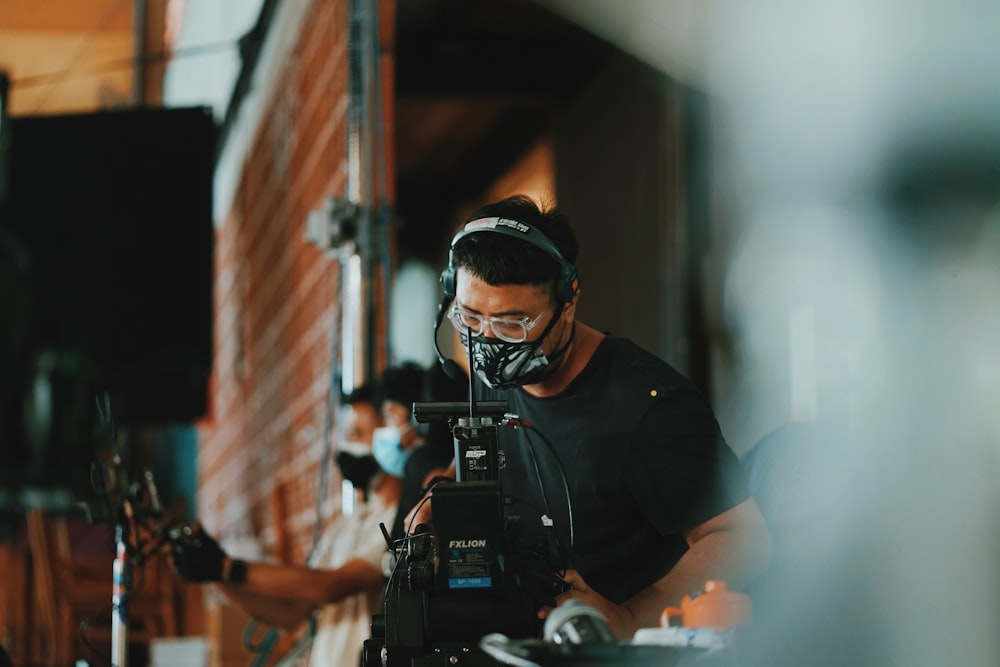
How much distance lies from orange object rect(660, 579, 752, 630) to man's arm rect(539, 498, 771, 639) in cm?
35

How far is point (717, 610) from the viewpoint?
145cm

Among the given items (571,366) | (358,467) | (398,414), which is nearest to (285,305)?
(358,467)

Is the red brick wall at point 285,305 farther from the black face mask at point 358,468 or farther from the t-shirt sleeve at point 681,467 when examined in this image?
the t-shirt sleeve at point 681,467

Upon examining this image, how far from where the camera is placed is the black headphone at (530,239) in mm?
1957

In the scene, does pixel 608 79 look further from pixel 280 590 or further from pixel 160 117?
pixel 280 590

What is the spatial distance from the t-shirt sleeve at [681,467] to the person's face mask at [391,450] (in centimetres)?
155

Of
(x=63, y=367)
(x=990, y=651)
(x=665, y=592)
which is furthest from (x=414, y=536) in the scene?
(x=63, y=367)

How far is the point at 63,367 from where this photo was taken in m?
7.69

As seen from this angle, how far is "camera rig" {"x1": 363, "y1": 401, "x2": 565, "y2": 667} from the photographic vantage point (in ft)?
5.16

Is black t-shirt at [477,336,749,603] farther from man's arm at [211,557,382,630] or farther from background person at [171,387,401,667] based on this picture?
man's arm at [211,557,382,630]

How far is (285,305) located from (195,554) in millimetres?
3803

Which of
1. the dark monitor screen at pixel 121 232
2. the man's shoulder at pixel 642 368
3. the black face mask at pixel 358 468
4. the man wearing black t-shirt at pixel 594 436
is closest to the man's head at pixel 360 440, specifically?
the black face mask at pixel 358 468

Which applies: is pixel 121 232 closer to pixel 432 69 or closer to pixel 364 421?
pixel 432 69

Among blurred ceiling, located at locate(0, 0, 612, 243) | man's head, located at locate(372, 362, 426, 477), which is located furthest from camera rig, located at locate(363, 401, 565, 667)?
blurred ceiling, located at locate(0, 0, 612, 243)
